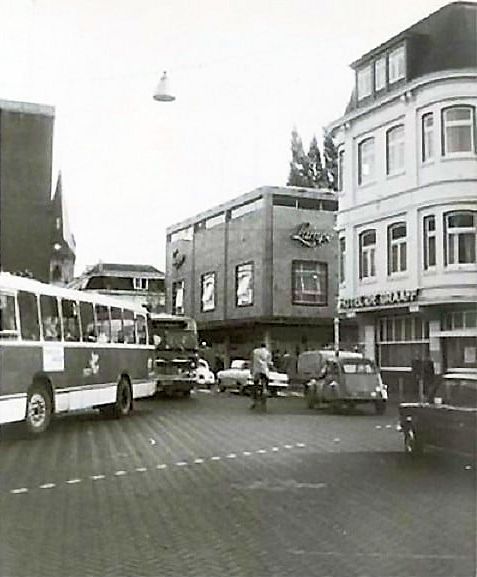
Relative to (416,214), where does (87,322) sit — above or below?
below

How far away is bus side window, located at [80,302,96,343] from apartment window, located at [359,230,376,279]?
782mm

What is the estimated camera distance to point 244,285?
2354mm

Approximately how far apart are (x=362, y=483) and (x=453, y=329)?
0.49m

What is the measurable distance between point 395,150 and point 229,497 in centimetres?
107

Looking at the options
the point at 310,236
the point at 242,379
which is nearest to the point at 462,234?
the point at 310,236

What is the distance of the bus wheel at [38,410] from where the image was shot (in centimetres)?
224

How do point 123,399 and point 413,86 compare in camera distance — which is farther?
point 123,399

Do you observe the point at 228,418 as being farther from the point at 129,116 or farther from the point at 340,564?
the point at 129,116

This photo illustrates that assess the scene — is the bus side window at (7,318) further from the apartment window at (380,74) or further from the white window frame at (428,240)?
the apartment window at (380,74)

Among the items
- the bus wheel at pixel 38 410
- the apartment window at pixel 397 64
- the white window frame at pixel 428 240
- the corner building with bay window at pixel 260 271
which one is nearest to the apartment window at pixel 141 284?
the corner building with bay window at pixel 260 271

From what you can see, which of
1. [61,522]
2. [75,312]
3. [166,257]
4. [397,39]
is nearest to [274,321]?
[166,257]

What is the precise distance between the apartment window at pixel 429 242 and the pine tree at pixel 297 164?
0.39 m

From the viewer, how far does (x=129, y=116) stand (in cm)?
256

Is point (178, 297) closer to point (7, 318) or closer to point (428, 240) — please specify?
point (7, 318)
